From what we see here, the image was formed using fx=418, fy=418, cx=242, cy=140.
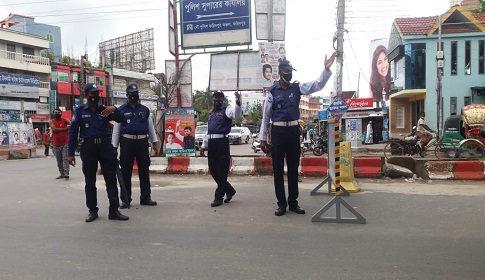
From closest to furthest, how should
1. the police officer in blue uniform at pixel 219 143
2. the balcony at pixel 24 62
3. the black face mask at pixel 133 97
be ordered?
the black face mask at pixel 133 97 < the police officer in blue uniform at pixel 219 143 < the balcony at pixel 24 62

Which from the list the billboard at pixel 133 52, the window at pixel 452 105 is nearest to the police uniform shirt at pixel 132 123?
the window at pixel 452 105

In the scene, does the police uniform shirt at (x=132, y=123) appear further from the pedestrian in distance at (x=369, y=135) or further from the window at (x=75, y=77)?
the window at (x=75, y=77)

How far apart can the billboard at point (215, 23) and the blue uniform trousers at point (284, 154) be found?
8598 millimetres

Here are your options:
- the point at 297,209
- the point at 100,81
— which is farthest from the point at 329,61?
the point at 100,81

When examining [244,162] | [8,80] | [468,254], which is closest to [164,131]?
[244,162]

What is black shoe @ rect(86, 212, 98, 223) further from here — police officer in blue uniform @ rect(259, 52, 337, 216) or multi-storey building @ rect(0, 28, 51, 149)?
multi-storey building @ rect(0, 28, 51, 149)

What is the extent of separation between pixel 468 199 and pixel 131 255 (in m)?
5.67

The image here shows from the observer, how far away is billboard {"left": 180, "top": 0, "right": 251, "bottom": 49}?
1394 cm

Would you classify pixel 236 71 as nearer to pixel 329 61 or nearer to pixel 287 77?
pixel 287 77

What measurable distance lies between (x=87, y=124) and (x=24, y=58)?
125ft

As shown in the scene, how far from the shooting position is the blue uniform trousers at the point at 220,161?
6891 millimetres

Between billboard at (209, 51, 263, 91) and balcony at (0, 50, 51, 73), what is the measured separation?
29445 mm

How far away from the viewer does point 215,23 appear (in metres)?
14.0

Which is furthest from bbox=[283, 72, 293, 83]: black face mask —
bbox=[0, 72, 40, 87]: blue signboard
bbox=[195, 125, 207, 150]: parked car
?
bbox=[0, 72, 40, 87]: blue signboard
